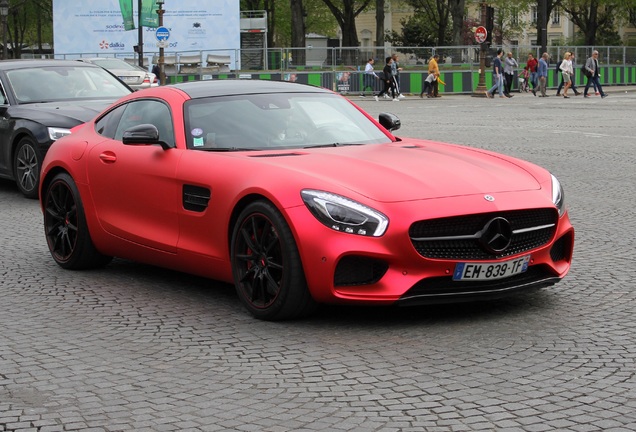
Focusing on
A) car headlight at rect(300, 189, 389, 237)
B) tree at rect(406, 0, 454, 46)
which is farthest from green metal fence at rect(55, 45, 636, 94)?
car headlight at rect(300, 189, 389, 237)

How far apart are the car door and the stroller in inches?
1618

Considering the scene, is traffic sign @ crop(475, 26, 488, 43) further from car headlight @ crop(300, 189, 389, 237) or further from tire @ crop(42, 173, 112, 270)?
car headlight @ crop(300, 189, 389, 237)

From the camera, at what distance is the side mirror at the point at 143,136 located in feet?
24.6

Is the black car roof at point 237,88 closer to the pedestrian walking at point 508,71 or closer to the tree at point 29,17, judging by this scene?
the pedestrian walking at point 508,71

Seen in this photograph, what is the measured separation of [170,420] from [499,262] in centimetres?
235

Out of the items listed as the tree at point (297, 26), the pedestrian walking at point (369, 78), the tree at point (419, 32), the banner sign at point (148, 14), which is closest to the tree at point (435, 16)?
the tree at point (419, 32)

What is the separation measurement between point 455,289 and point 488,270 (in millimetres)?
210

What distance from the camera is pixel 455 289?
20.8 ft

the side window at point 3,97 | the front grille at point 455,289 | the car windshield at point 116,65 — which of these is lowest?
the front grille at point 455,289

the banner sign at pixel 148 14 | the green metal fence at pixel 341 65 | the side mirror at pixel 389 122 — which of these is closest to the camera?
the side mirror at pixel 389 122

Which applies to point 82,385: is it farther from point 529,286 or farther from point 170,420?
point 529,286

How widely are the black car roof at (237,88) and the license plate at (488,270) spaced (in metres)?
2.30

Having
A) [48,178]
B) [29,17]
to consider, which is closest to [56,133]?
[48,178]

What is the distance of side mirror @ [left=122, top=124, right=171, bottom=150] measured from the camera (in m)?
7.50
